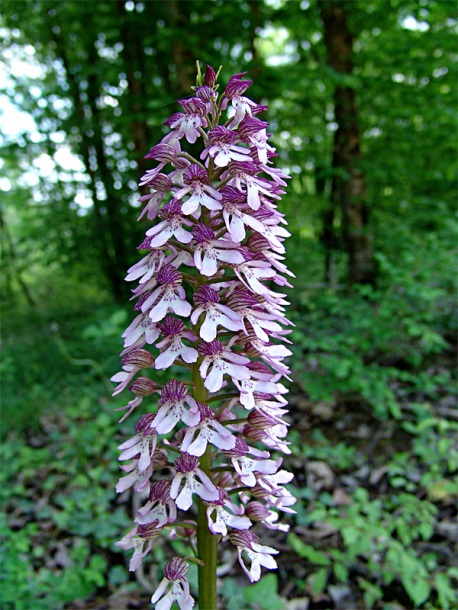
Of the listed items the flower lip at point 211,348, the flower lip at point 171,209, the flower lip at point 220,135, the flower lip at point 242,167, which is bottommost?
the flower lip at point 211,348

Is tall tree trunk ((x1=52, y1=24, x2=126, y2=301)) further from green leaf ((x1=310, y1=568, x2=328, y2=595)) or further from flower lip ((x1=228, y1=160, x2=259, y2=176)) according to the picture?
flower lip ((x1=228, y1=160, x2=259, y2=176))

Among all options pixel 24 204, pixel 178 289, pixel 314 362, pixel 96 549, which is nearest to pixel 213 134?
pixel 178 289

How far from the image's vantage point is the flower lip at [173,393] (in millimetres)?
1094

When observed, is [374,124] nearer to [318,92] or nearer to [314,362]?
[318,92]

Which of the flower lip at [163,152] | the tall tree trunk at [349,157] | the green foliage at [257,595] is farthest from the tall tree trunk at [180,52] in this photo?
the green foliage at [257,595]

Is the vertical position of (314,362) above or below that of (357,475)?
above

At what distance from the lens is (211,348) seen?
1.09 m

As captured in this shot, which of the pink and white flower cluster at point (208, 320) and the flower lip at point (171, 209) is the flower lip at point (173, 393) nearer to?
the pink and white flower cluster at point (208, 320)

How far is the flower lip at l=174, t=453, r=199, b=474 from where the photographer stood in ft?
3.56

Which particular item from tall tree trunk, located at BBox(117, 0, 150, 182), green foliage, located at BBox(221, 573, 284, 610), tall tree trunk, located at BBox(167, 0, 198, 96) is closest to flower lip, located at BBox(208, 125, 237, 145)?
green foliage, located at BBox(221, 573, 284, 610)

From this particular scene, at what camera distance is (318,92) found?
16.6 ft

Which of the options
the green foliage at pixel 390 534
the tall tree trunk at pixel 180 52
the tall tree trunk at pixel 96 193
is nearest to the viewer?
the green foliage at pixel 390 534

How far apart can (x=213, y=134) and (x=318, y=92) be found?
4.56 metres

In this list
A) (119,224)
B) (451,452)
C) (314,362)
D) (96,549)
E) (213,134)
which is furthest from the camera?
(119,224)
